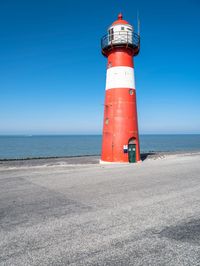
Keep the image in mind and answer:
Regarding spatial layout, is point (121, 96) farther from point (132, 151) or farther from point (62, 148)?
point (62, 148)

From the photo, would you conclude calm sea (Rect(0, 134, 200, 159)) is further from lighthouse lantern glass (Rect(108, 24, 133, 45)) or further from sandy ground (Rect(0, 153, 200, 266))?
sandy ground (Rect(0, 153, 200, 266))

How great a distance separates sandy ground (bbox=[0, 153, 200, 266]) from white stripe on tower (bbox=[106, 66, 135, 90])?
1004 cm

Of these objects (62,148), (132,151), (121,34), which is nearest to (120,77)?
(121,34)

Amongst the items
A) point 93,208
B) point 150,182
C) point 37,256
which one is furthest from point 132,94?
point 37,256

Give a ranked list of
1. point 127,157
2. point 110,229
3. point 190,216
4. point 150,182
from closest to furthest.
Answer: point 110,229
point 190,216
point 150,182
point 127,157

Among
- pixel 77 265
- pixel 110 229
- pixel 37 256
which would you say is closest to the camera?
pixel 77 265

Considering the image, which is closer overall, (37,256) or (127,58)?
(37,256)

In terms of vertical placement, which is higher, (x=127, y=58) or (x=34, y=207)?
(x=127, y=58)

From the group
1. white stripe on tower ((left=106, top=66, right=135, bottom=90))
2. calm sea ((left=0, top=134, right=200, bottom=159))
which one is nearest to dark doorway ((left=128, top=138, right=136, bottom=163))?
white stripe on tower ((left=106, top=66, right=135, bottom=90))

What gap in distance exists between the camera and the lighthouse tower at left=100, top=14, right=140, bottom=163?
16.5 metres

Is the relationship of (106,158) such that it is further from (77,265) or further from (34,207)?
(77,265)

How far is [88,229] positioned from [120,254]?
113 centimetres

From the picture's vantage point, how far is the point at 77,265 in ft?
10.8

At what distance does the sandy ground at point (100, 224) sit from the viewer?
11.6ft
